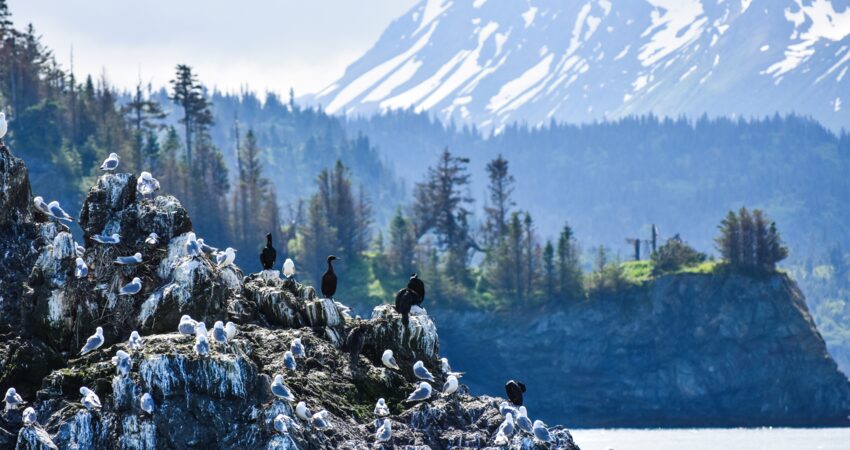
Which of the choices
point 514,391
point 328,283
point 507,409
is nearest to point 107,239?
point 328,283

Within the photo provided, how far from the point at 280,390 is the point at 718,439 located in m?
111

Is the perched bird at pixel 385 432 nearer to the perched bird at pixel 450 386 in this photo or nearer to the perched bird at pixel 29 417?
the perched bird at pixel 450 386

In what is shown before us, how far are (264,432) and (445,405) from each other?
8717mm

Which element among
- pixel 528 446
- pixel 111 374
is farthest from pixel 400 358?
pixel 111 374

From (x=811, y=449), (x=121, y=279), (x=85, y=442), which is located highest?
(x=121, y=279)

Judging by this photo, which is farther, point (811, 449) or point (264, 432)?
point (811, 449)

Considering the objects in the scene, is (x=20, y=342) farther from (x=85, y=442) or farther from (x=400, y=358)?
(x=400, y=358)

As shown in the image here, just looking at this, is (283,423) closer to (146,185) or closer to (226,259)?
(226,259)

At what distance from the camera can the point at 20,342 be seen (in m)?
59.7

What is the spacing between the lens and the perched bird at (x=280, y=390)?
182ft

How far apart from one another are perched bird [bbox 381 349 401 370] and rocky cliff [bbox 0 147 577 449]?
1.34ft

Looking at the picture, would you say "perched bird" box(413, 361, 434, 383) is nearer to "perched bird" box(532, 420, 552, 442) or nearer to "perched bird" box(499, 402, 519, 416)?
"perched bird" box(499, 402, 519, 416)

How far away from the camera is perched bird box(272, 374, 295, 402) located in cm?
5556

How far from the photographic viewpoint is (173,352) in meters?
55.1
